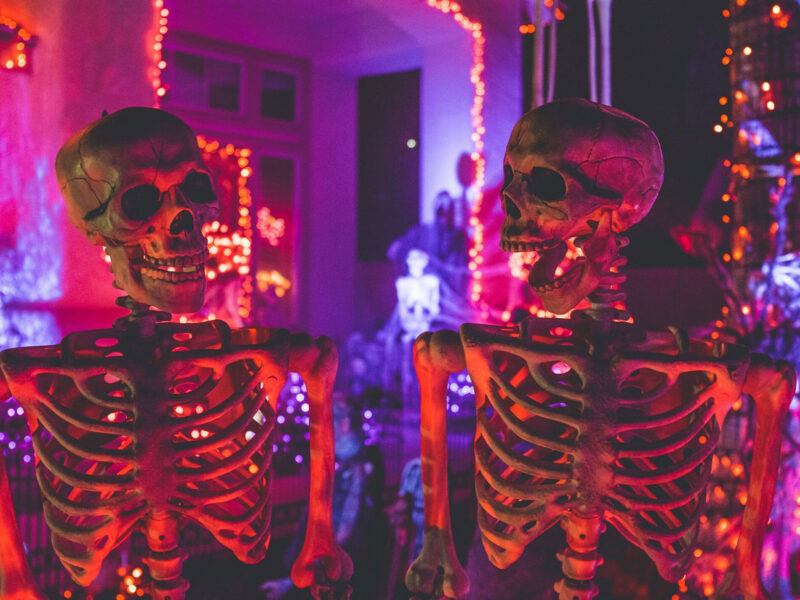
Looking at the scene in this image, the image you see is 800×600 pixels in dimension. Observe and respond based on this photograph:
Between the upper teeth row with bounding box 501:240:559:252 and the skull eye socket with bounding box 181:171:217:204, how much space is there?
1.96 ft

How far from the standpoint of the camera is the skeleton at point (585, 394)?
1.23 m

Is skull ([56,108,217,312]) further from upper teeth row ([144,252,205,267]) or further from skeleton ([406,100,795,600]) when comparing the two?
skeleton ([406,100,795,600])

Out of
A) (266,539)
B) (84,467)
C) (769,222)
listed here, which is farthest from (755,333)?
(84,467)

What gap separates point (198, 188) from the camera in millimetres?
1358

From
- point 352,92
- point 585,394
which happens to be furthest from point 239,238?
point 585,394

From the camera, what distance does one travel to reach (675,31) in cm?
555

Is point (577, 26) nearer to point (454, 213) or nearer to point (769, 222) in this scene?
point (454, 213)

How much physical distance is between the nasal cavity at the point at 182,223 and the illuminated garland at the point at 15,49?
12.0 ft

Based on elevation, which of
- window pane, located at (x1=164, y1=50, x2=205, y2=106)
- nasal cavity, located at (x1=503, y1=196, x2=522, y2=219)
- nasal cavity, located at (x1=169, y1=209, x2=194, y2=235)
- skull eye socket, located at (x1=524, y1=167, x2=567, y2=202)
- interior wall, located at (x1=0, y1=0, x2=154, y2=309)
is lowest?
nasal cavity, located at (x1=169, y1=209, x2=194, y2=235)

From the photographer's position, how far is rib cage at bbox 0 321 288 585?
4.08ft

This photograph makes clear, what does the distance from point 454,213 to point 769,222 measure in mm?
5238

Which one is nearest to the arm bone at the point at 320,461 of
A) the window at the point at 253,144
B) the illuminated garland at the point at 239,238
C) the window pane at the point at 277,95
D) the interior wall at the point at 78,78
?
the interior wall at the point at 78,78

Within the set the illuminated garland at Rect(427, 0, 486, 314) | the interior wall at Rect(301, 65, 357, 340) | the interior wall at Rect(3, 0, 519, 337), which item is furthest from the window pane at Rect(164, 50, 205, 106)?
the illuminated garland at Rect(427, 0, 486, 314)

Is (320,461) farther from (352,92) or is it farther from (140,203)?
(352,92)
